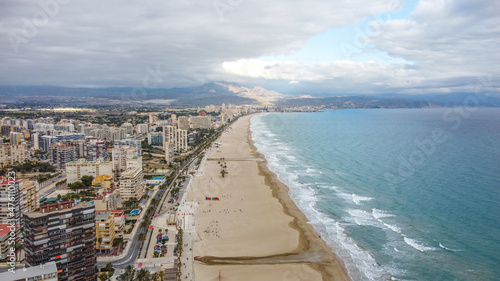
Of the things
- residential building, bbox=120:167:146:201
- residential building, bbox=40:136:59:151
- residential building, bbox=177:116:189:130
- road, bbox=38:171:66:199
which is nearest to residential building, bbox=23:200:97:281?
residential building, bbox=120:167:146:201

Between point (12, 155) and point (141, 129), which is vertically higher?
point (141, 129)

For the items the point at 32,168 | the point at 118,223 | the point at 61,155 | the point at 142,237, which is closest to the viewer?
the point at 142,237

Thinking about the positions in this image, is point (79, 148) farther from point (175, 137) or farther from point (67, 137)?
point (175, 137)

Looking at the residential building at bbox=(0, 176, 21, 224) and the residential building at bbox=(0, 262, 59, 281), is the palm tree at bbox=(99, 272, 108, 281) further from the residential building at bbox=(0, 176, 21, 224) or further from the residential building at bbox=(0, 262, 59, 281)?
the residential building at bbox=(0, 176, 21, 224)

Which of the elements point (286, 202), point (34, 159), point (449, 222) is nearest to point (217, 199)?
point (286, 202)

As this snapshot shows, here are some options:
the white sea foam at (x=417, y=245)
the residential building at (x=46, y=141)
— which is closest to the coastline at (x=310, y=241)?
the white sea foam at (x=417, y=245)

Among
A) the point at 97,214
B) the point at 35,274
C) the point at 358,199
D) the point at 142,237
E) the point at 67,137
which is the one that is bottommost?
the point at 142,237

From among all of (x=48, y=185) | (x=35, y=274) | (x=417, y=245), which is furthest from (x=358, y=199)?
(x=48, y=185)
